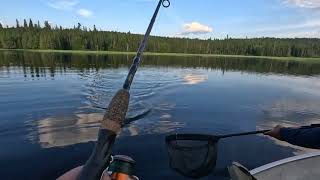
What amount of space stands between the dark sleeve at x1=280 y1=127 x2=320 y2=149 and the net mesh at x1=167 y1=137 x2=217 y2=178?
111 cm

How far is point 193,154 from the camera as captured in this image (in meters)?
5.22

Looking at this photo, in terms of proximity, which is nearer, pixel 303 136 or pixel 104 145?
pixel 104 145

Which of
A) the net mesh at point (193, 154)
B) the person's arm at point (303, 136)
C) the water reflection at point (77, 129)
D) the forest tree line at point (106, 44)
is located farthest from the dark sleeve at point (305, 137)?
the forest tree line at point (106, 44)

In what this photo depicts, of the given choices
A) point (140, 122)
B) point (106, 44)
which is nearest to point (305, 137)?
point (140, 122)

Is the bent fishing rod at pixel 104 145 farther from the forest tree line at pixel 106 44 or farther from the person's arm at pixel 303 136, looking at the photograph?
the forest tree line at pixel 106 44

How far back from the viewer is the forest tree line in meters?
143

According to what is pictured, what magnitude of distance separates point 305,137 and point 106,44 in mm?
159206

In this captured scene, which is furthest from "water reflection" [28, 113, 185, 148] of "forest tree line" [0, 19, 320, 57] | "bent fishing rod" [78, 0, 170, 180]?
"forest tree line" [0, 19, 320, 57]

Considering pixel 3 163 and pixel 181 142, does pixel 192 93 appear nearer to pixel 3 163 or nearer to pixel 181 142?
pixel 3 163

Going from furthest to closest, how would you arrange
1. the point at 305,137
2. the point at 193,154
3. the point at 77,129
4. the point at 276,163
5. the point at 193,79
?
the point at 193,79 < the point at 77,129 < the point at 276,163 < the point at 193,154 < the point at 305,137

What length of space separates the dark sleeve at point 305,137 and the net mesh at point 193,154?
1.11m

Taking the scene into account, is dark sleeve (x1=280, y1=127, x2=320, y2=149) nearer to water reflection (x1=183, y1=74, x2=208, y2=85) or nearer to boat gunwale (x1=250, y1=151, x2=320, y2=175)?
boat gunwale (x1=250, y1=151, x2=320, y2=175)

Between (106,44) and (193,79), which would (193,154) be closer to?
(193,79)

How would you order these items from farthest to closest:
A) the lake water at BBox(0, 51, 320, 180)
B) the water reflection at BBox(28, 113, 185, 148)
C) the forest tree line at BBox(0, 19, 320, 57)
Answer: the forest tree line at BBox(0, 19, 320, 57)
the water reflection at BBox(28, 113, 185, 148)
the lake water at BBox(0, 51, 320, 180)
